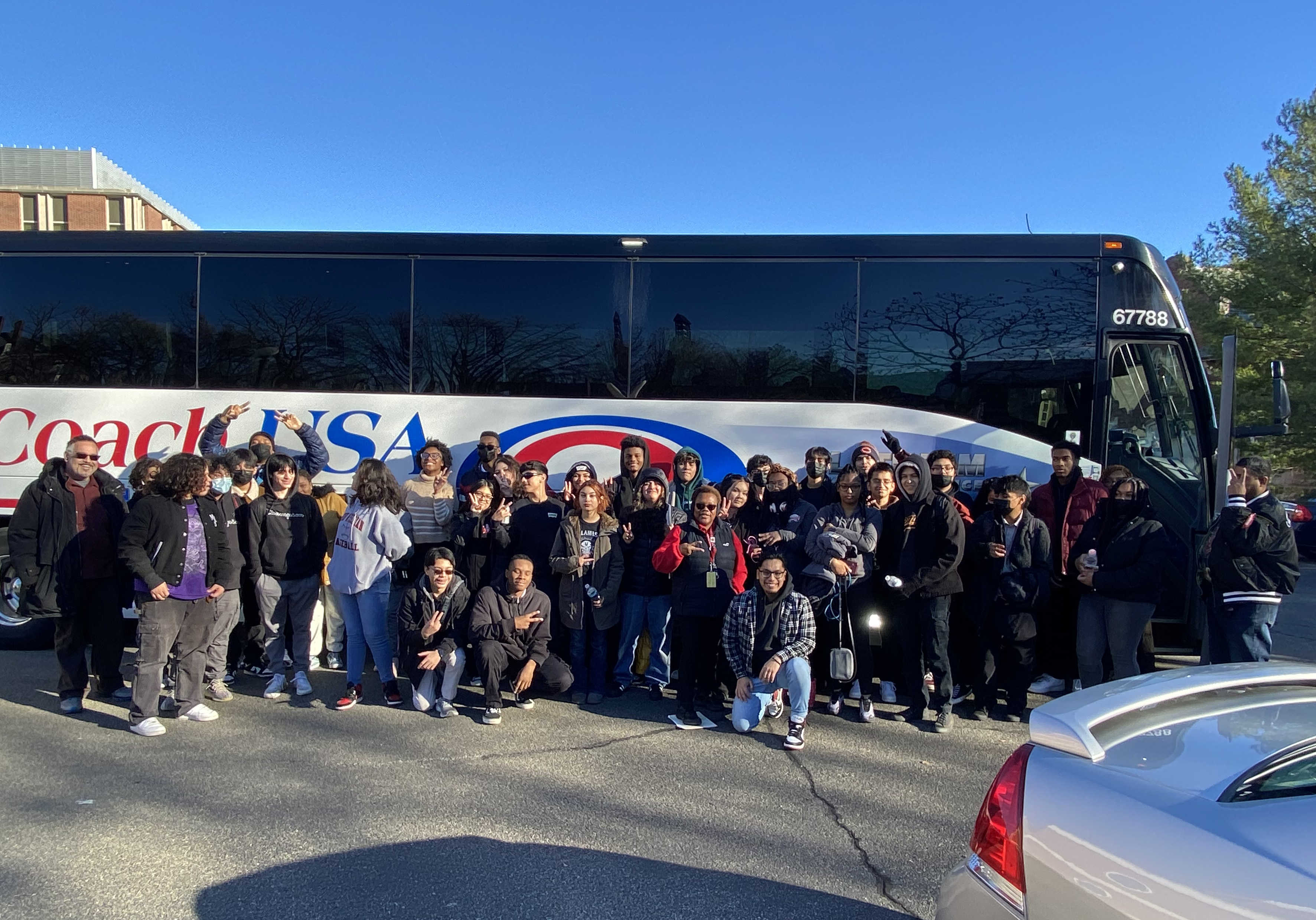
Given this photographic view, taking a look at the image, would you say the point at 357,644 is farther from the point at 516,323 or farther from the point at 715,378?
the point at 715,378

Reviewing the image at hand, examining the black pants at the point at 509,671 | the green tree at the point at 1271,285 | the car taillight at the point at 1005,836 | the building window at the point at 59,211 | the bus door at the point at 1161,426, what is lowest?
Answer: the black pants at the point at 509,671

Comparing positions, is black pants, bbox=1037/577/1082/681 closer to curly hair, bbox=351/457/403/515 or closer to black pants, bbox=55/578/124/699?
curly hair, bbox=351/457/403/515

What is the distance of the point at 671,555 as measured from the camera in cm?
641

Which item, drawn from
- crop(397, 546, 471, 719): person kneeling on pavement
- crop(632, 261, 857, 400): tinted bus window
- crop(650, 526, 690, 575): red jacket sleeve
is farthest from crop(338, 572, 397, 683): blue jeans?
crop(632, 261, 857, 400): tinted bus window

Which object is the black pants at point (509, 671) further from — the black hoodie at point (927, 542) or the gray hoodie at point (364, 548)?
the black hoodie at point (927, 542)

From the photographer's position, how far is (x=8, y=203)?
4456cm

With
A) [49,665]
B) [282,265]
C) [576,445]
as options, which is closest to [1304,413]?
[576,445]

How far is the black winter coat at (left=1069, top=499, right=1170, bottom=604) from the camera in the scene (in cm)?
600

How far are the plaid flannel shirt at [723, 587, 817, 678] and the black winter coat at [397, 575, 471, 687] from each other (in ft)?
6.25

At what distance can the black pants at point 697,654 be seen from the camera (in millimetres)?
6246

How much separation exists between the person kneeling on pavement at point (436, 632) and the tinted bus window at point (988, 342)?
378cm

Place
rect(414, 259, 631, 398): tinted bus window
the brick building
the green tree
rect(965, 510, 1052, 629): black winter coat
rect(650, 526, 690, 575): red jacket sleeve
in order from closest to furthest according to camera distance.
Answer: rect(965, 510, 1052, 629): black winter coat, rect(650, 526, 690, 575): red jacket sleeve, rect(414, 259, 631, 398): tinted bus window, the green tree, the brick building

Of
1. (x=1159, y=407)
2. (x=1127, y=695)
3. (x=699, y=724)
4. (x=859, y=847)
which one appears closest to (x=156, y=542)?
(x=699, y=724)

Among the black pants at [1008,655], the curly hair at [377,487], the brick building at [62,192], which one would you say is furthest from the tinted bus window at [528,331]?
the brick building at [62,192]
